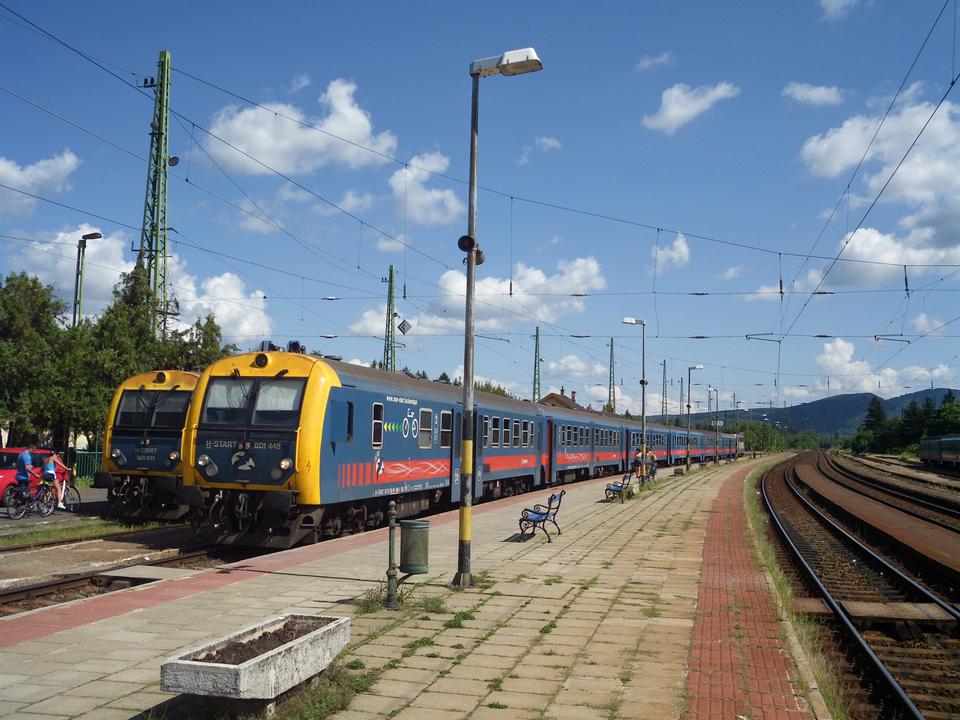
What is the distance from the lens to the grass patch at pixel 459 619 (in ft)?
27.0

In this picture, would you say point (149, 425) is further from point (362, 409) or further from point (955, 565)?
point (955, 565)

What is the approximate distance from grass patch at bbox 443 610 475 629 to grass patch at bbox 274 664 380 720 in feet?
5.85

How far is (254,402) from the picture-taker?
13680 millimetres

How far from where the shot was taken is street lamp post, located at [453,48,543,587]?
10.6 m

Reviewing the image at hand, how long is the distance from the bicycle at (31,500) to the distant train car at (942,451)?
2050 inches

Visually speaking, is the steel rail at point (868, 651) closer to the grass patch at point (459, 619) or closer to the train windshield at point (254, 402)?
the grass patch at point (459, 619)

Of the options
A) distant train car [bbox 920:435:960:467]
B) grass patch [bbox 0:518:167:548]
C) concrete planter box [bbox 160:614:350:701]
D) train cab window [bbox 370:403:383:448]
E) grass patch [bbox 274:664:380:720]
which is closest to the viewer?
concrete planter box [bbox 160:614:350:701]

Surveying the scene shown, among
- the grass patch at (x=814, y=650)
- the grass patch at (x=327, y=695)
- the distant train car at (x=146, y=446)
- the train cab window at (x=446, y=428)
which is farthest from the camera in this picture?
the train cab window at (x=446, y=428)

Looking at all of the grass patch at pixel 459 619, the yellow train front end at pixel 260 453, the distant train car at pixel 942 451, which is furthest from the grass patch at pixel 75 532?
the distant train car at pixel 942 451

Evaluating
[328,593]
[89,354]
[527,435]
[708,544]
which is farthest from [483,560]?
[89,354]

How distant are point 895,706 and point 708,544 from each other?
864 centimetres

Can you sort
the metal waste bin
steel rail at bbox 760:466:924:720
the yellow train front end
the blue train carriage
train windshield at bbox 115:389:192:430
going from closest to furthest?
steel rail at bbox 760:466:924:720 < the metal waste bin < the yellow train front end < train windshield at bbox 115:389:192:430 < the blue train carriage

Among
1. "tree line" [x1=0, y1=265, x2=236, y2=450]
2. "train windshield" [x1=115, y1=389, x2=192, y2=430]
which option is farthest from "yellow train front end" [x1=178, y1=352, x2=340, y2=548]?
"tree line" [x1=0, y1=265, x2=236, y2=450]

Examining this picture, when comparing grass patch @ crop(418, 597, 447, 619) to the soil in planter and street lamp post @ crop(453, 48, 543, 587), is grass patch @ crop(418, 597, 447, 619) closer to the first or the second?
street lamp post @ crop(453, 48, 543, 587)
